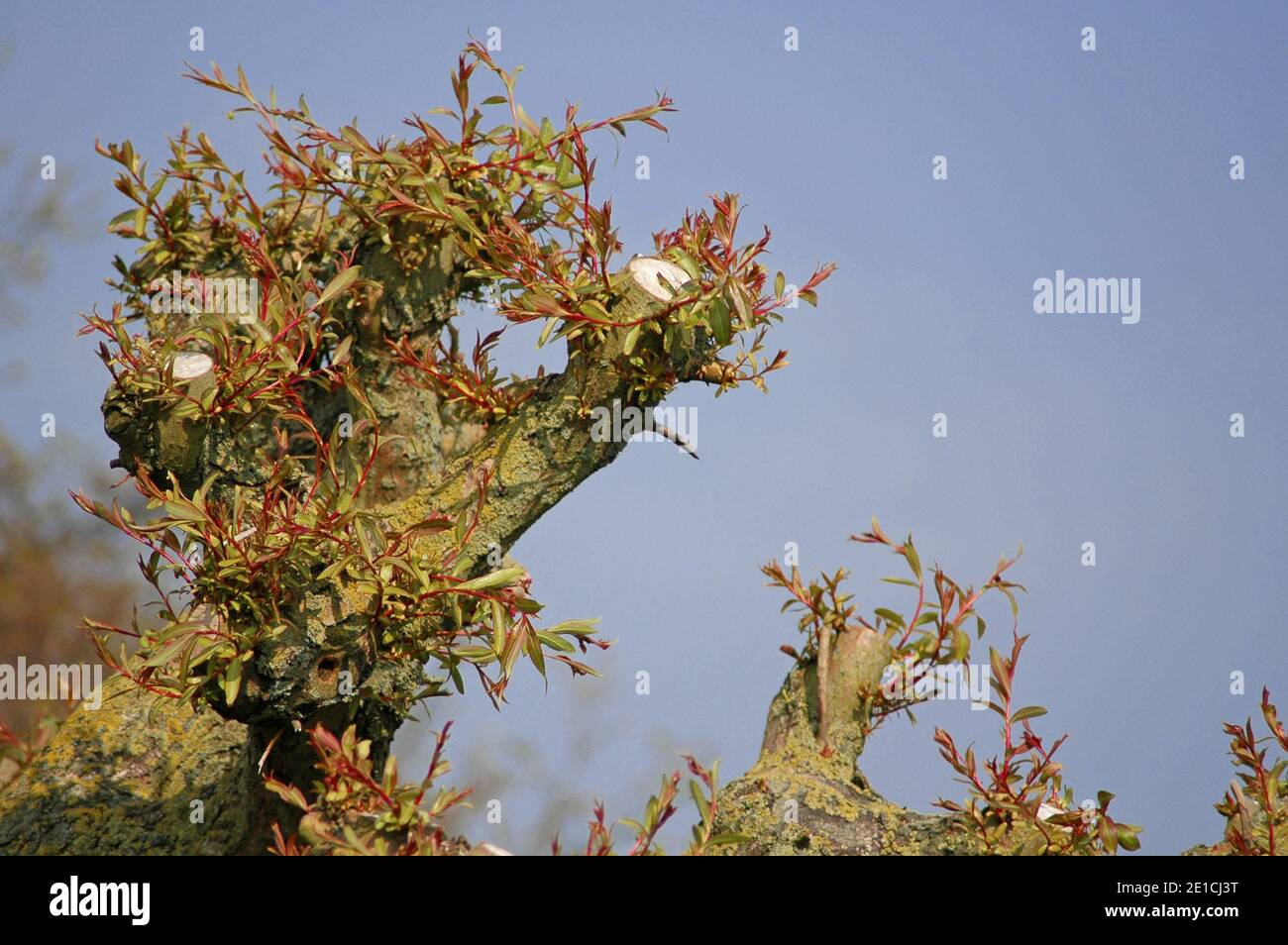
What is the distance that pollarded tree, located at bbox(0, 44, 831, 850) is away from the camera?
7.15 feet

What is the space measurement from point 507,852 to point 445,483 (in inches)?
40.1

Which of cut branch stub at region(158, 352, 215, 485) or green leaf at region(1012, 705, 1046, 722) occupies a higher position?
cut branch stub at region(158, 352, 215, 485)

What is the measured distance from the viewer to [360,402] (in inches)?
98.9

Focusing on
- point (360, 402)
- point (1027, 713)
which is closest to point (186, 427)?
point (360, 402)

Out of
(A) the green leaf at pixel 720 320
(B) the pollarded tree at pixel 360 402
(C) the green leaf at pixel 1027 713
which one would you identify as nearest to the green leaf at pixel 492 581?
(B) the pollarded tree at pixel 360 402

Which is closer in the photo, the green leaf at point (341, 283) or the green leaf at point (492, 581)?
the green leaf at point (492, 581)

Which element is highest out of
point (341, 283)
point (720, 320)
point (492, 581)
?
point (341, 283)

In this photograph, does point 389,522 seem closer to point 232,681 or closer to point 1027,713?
point 232,681

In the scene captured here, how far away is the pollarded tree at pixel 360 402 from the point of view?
7.15ft

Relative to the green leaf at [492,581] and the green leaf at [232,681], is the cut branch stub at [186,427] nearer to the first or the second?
the green leaf at [232,681]

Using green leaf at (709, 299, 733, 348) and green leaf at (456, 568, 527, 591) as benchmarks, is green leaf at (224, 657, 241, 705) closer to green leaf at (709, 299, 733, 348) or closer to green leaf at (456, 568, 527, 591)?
green leaf at (456, 568, 527, 591)

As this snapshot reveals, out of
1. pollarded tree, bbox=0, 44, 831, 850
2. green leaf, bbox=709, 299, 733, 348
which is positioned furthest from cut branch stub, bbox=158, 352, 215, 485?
green leaf, bbox=709, 299, 733, 348
